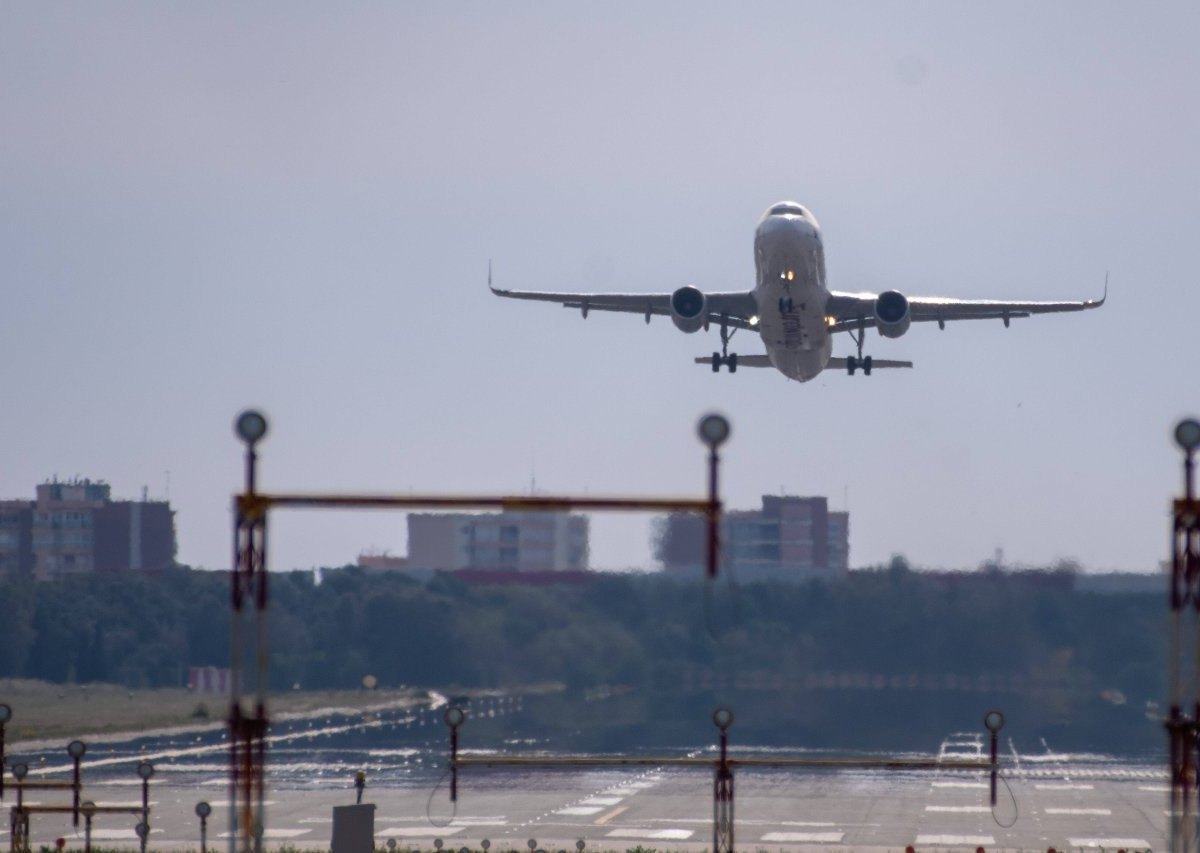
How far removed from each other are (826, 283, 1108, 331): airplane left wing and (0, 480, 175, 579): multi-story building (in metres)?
33.5

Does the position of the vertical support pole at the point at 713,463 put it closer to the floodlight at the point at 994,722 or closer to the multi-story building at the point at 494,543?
the floodlight at the point at 994,722

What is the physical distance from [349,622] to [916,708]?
19808 millimetres

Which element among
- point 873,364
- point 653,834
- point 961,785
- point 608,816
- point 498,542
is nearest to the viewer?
point 653,834

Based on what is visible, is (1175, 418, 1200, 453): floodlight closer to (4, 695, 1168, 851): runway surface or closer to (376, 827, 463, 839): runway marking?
(4, 695, 1168, 851): runway surface

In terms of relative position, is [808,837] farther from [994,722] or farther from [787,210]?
[787,210]

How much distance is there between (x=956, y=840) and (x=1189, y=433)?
→ 2063cm

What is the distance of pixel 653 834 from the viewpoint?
42719 millimetres

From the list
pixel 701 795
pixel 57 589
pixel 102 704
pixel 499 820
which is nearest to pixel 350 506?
pixel 499 820

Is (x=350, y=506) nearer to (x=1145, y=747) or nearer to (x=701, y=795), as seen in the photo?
(x=701, y=795)

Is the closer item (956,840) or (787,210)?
(956,840)

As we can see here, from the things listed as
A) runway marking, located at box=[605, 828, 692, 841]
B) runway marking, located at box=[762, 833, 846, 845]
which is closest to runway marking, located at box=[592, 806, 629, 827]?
runway marking, located at box=[605, 828, 692, 841]

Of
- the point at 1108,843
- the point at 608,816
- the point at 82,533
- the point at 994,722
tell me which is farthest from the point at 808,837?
the point at 82,533

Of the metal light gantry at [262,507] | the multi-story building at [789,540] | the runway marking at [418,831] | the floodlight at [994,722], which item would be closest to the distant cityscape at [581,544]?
the multi-story building at [789,540]

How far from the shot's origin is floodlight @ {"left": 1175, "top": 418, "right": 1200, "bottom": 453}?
76.4ft
